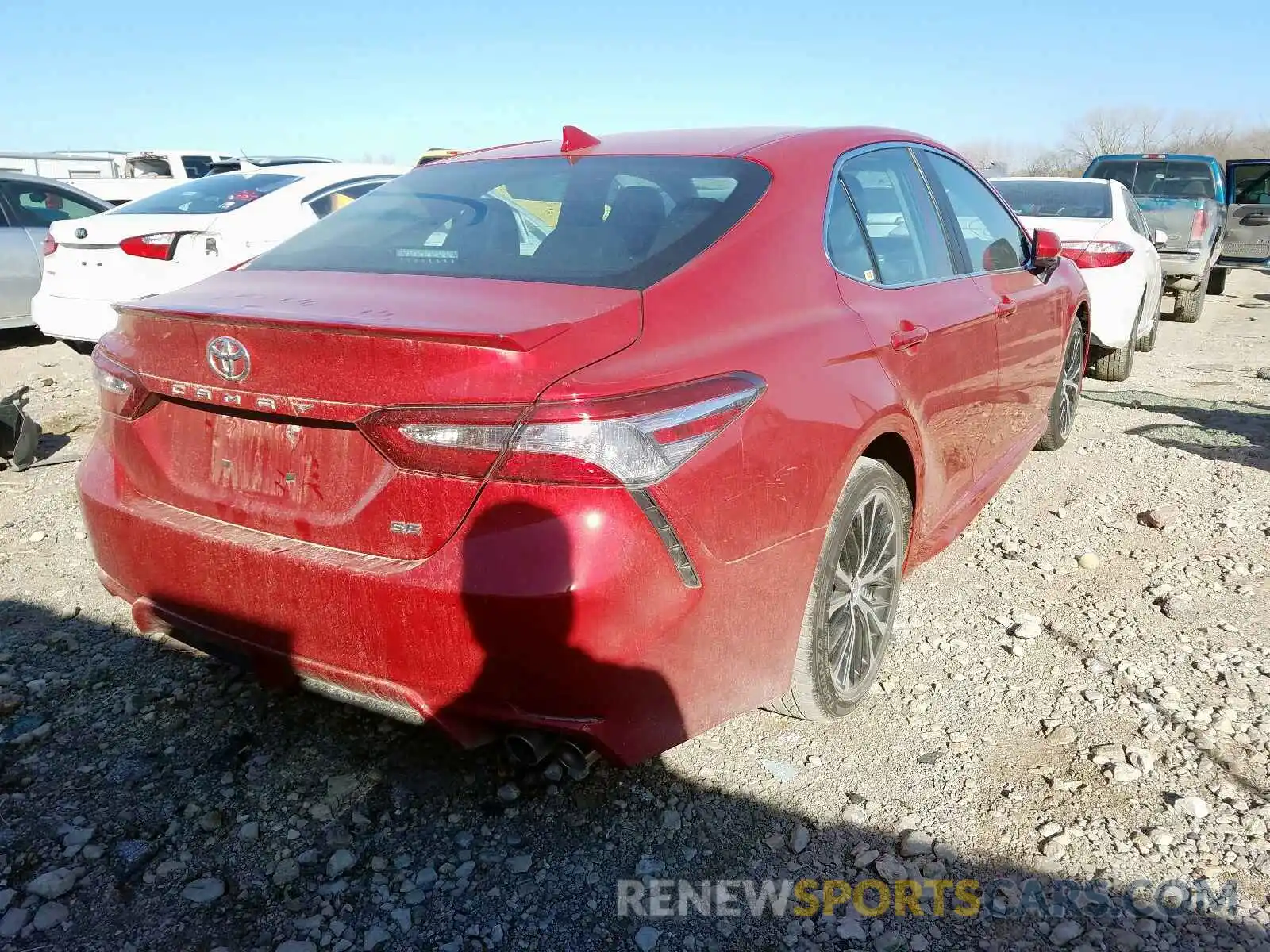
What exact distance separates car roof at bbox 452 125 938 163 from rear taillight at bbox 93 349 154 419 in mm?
1330

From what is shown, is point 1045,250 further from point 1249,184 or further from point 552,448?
point 1249,184

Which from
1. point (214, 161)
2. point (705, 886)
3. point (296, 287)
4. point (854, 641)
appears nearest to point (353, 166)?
point (296, 287)

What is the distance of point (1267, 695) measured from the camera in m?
3.02

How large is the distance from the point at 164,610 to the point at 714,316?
1461 mm

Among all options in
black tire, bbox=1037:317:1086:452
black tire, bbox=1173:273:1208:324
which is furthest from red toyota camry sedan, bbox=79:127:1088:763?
black tire, bbox=1173:273:1208:324

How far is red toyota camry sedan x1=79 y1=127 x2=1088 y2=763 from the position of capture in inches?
75.5

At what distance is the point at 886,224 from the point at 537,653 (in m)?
1.89

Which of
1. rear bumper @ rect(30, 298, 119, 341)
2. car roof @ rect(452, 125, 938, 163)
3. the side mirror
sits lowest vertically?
rear bumper @ rect(30, 298, 119, 341)

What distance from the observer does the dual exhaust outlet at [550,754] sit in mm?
2055

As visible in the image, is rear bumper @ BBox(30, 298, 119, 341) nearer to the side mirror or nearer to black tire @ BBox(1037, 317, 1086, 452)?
the side mirror

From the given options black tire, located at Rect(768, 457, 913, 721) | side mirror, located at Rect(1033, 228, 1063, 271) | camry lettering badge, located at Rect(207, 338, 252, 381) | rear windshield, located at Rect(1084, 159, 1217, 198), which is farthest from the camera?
rear windshield, located at Rect(1084, 159, 1217, 198)

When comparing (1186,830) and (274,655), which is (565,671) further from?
(1186,830)

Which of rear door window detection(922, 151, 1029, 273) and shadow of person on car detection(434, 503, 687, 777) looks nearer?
shadow of person on car detection(434, 503, 687, 777)

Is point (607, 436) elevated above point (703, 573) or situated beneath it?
elevated above
